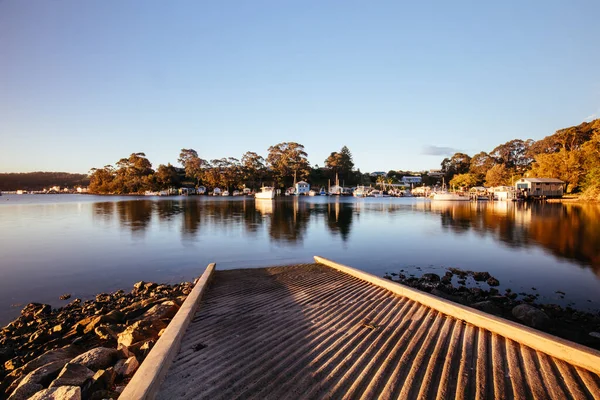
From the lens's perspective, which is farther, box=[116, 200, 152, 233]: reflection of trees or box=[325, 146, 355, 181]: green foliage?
box=[325, 146, 355, 181]: green foliage

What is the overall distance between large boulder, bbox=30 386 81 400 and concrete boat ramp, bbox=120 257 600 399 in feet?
2.18

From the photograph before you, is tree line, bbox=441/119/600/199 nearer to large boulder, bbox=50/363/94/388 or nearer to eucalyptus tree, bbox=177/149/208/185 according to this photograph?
large boulder, bbox=50/363/94/388

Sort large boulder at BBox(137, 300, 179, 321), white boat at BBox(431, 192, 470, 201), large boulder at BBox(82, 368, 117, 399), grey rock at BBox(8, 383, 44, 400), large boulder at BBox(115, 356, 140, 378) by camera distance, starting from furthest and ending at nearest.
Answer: white boat at BBox(431, 192, 470, 201), large boulder at BBox(137, 300, 179, 321), large boulder at BBox(115, 356, 140, 378), grey rock at BBox(8, 383, 44, 400), large boulder at BBox(82, 368, 117, 399)

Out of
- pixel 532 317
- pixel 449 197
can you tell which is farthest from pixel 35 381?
pixel 449 197

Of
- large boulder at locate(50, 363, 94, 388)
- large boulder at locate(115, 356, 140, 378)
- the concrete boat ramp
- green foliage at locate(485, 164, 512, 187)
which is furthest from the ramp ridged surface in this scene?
green foliage at locate(485, 164, 512, 187)

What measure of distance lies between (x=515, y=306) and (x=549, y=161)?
6559 cm

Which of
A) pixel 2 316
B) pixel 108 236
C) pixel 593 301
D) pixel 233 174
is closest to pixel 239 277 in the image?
pixel 2 316

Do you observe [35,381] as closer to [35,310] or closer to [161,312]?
[161,312]

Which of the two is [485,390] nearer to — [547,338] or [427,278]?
[547,338]

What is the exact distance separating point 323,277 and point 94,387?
207 inches

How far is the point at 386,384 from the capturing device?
2781mm

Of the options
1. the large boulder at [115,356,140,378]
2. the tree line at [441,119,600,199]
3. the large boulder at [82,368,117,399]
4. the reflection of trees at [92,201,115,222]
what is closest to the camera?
the large boulder at [82,368,117,399]

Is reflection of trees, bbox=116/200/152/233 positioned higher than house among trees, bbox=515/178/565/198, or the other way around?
house among trees, bbox=515/178/565/198

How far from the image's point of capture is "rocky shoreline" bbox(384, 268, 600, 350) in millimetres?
5898
